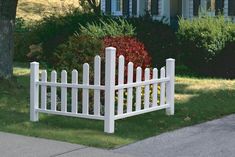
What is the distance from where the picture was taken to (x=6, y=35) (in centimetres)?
1334

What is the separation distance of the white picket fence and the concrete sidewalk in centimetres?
78

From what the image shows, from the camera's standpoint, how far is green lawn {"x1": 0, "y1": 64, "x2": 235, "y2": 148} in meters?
8.42

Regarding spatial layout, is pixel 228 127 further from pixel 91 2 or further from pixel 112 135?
pixel 91 2

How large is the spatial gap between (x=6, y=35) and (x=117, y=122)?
4.84 metres

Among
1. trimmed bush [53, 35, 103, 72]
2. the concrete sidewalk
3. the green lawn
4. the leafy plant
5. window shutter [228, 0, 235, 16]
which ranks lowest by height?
the concrete sidewalk

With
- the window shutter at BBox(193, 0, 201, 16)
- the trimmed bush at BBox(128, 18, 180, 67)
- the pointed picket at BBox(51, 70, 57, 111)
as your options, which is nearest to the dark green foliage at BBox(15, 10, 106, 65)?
the trimmed bush at BBox(128, 18, 180, 67)

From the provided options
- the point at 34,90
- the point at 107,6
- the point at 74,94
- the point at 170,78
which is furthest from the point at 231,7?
the point at 74,94

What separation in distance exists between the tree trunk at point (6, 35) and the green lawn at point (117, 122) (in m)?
0.32

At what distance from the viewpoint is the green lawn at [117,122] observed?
8422mm

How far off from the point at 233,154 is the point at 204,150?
415mm

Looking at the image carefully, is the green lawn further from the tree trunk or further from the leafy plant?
the leafy plant

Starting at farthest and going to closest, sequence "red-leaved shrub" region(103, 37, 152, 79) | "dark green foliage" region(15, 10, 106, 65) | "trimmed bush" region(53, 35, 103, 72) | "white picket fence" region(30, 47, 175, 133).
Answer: "dark green foliage" region(15, 10, 106, 65) < "red-leaved shrub" region(103, 37, 152, 79) < "trimmed bush" region(53, 35, 103, 72) < "white picket fence" region(30, 47, 175, 133)

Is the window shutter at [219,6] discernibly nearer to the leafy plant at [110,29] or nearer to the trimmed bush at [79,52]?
the leafy plant at [110,29]

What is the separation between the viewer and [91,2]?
109 feet
